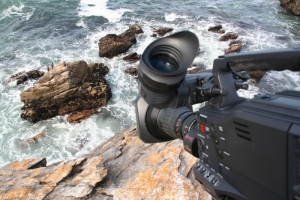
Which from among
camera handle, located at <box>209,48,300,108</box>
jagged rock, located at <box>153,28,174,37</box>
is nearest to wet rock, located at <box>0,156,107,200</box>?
camera handle, located at <box>209,48,300,108</box>

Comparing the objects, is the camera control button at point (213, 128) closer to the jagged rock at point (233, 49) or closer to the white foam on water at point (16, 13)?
the jagged rock at point (233, 49)

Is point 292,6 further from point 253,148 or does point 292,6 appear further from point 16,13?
point 253,148

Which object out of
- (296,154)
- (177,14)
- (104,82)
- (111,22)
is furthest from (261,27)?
(296,154)

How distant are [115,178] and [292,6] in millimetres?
24704

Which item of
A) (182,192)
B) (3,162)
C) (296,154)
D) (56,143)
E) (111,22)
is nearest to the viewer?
(296,154)

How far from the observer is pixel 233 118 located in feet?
6.36

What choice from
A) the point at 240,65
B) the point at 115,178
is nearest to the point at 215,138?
the point at 240,65

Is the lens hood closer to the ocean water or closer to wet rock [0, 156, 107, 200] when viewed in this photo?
wet rock [0, 156, 107, 200]

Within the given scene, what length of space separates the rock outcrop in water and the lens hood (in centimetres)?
212

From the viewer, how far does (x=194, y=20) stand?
21641mm

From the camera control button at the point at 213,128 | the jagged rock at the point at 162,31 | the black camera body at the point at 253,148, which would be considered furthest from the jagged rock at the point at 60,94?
the camera control button at the point at 213,128

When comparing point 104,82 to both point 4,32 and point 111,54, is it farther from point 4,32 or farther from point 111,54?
Answer: point 4,32

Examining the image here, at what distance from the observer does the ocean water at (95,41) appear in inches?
429

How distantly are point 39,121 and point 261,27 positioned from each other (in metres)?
16.4
